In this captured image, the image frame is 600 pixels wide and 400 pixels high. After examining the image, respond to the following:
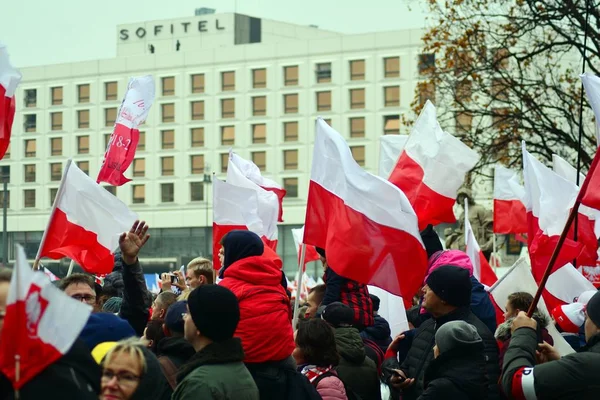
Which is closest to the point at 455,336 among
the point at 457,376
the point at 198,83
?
the point at 457,376

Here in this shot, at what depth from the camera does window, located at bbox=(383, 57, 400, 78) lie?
76.9m

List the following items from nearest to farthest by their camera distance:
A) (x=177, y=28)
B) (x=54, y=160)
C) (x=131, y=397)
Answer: (x=131, y=397)
(x=54, y=160)
(x=177, y=28)

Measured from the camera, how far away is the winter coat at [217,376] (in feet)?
16.6

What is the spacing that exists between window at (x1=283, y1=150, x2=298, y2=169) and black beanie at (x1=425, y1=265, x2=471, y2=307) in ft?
236

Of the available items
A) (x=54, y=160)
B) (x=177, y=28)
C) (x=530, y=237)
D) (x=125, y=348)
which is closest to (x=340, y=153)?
(x=530, y=237)

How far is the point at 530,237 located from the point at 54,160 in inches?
3036

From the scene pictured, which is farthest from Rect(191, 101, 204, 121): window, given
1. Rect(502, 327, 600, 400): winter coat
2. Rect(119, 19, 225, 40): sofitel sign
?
Rect(502, 327, 600, 400): winter coat

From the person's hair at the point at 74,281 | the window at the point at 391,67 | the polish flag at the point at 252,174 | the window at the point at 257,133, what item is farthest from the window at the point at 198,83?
the person's hair at the point at 74,281

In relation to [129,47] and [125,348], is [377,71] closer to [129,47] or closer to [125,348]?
[129,47]

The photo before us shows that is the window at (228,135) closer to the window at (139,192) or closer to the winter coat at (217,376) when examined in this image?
the window at (139,192)

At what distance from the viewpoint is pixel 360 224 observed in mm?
8156

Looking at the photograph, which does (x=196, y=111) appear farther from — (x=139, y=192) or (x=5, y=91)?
(x=5, y=91)

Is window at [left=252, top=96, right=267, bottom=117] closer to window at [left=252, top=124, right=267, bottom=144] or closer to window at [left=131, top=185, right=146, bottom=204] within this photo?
window at [left=252, top=124, right=267, bottom=144]

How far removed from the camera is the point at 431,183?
10.9 metres
